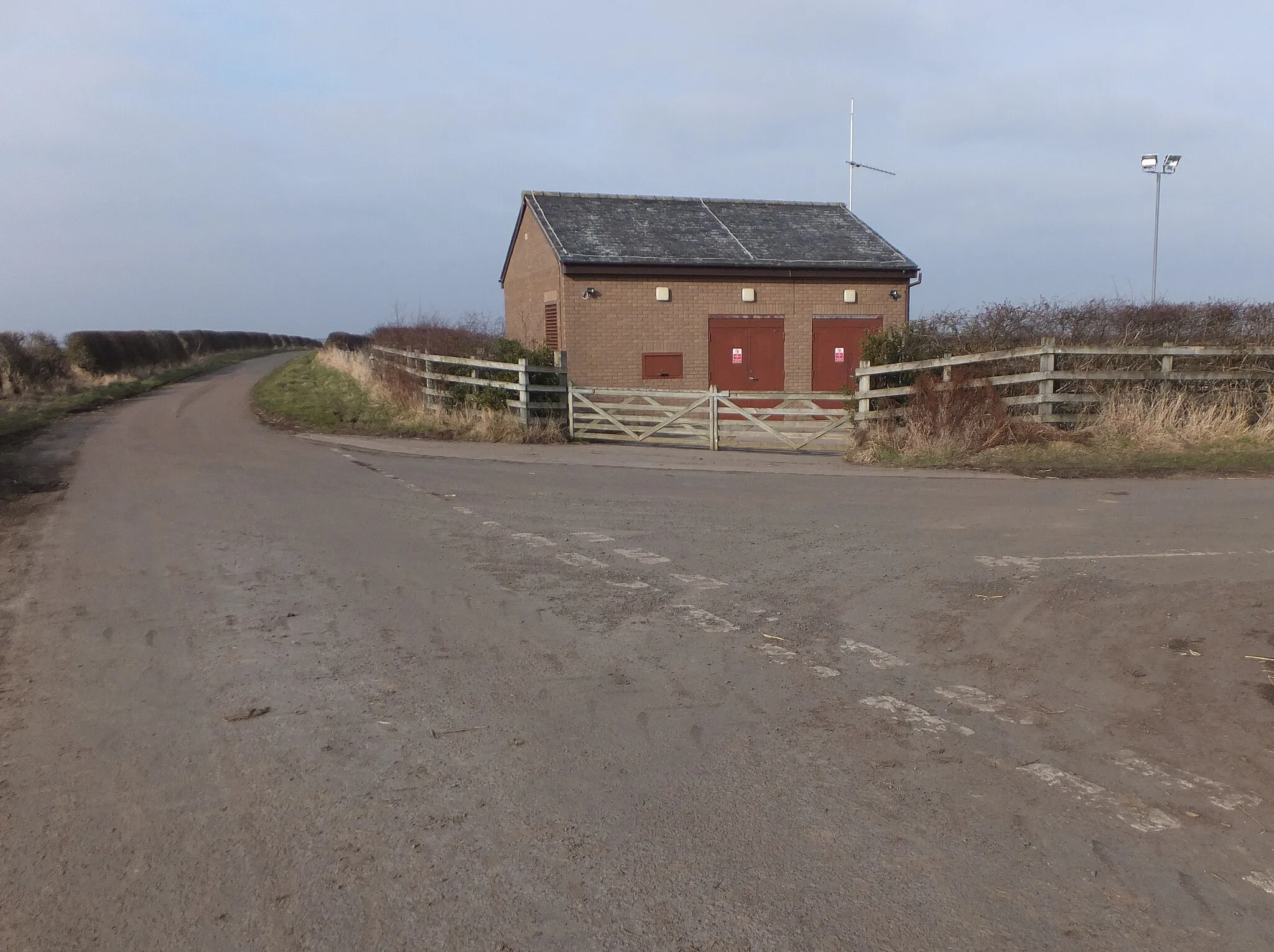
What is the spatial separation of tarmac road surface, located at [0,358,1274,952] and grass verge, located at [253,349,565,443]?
10155 mm

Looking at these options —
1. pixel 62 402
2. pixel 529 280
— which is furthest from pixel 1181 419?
pixel 62 402

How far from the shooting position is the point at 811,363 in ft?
84.0

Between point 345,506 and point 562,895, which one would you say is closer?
point 562,895

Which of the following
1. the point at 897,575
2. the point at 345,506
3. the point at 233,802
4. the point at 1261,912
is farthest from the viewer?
the point at 345,506

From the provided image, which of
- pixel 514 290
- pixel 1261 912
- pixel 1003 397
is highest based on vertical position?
pixel 514 290

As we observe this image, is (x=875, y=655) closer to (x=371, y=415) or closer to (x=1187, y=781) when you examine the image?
(x=1187, y=781)

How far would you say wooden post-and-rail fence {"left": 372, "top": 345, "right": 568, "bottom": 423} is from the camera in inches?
786

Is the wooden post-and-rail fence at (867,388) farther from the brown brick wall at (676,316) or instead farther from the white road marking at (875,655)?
the white road marking at (875,655)

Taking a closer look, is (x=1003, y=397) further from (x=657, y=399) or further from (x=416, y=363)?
(x=416, y=363)

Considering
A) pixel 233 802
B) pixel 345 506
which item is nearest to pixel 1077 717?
pixel 233 802

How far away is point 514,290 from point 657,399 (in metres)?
7.33

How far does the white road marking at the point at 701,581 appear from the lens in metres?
7.63

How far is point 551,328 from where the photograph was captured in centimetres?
2572

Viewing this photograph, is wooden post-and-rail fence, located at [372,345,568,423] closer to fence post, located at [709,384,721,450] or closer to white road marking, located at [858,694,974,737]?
fence post, located at [709,384,721,450]
